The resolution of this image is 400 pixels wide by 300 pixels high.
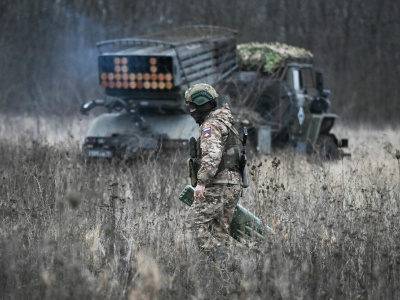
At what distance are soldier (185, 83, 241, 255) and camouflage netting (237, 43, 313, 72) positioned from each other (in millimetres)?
6778

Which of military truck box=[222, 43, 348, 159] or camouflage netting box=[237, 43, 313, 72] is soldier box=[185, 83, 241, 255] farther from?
camouflage netting box=[237, 43, 313, 72]

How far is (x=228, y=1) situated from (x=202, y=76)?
16262 mm

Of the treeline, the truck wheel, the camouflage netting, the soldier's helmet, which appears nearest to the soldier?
the soldier's helmet

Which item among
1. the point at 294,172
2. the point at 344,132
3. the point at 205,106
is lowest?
the point at 344,132

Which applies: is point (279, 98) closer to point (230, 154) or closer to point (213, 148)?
point (230, 154)

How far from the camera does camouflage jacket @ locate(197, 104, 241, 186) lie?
4770 millimetres

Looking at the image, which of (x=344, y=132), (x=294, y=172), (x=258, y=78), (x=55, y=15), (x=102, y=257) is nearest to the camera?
(x=102, y=257)

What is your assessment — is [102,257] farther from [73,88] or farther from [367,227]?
[73,88]

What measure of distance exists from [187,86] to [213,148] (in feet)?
18.4

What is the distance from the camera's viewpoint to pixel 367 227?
5129 mm

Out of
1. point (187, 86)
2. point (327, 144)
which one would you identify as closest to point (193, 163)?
point (187, 86)

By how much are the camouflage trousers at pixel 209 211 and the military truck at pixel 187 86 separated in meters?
4.00

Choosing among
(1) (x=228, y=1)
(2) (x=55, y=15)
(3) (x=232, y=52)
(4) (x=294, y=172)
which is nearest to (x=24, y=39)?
(2) (x=55, y=15)

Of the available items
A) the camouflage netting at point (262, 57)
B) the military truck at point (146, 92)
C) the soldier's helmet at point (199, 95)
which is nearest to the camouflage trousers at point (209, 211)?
the soldier's helmet at point (199, 95)
